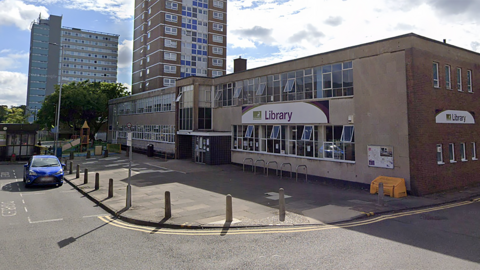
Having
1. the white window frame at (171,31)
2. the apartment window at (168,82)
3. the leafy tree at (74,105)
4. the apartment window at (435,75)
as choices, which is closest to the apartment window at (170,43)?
the white window frame at (171,31)

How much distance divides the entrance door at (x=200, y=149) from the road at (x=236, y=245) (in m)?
15.6

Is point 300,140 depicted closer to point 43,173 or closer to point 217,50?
→ point 43,173

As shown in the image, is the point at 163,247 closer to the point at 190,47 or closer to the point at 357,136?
the point at 357,136

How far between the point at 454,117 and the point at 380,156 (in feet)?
17.2

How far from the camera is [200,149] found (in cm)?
2581

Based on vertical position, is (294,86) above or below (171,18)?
below

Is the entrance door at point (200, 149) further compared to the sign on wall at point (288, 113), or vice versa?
the entrance door at point (200, 149)

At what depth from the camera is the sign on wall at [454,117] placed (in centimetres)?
1502

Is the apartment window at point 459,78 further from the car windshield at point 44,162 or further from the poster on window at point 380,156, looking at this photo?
the car windshield at point 44,162

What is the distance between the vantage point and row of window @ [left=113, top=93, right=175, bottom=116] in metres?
32.1

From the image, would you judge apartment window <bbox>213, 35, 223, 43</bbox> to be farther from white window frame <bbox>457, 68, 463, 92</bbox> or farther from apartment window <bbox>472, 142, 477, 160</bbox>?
apartment window <bbox>472, 142, 477, 160</bbox>

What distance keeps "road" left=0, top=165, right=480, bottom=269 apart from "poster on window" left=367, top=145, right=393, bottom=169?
14.4 ft

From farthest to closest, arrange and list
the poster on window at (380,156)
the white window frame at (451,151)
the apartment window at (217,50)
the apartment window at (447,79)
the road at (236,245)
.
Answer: the apartment window at (217,50)
the apartment window at (447,79)
the white window frame at (451,151)
the poster on window at (380,156)
the road at (236,245)

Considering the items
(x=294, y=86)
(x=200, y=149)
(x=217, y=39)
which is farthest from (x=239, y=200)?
(x=217, y=39)
